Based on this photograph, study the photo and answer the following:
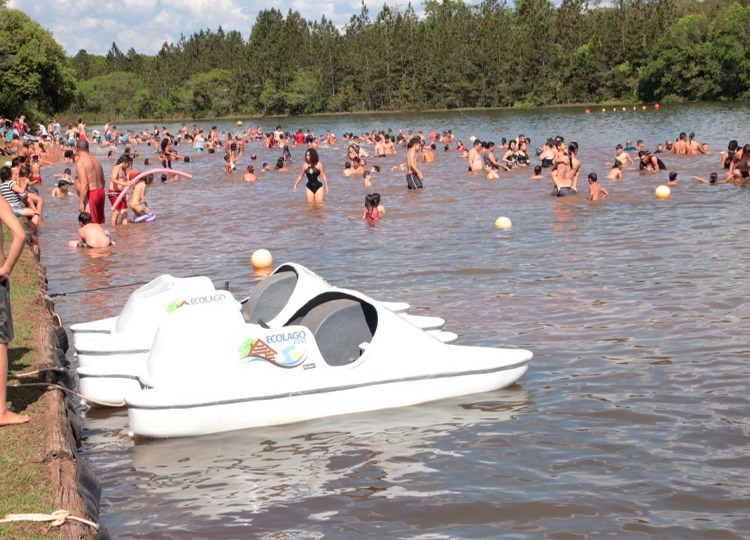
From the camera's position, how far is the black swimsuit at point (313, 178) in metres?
22.2

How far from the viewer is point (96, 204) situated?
55.9ft

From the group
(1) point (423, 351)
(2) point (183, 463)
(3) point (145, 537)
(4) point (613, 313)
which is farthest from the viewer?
(4) point (613, 313)

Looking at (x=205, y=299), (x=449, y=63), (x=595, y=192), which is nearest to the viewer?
(x=205, y=299)

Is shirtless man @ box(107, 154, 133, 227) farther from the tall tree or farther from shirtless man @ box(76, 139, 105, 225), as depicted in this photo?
the tall tree

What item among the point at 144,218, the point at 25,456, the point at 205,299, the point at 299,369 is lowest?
the point at 25,456

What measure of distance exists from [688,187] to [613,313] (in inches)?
520

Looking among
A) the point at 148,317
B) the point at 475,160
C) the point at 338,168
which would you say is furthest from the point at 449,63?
the point at 148,317

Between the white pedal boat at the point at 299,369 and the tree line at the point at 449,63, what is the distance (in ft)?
169

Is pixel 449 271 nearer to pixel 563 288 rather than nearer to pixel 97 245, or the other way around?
pixel 563 288

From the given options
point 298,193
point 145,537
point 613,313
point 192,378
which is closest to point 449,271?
point 613,313

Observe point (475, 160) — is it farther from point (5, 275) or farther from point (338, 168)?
point (5, 275)

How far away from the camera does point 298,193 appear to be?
25.6 metres

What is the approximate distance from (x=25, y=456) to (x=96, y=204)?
11987 mm

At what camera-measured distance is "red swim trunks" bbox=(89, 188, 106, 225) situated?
Result: 16891 millimetres
